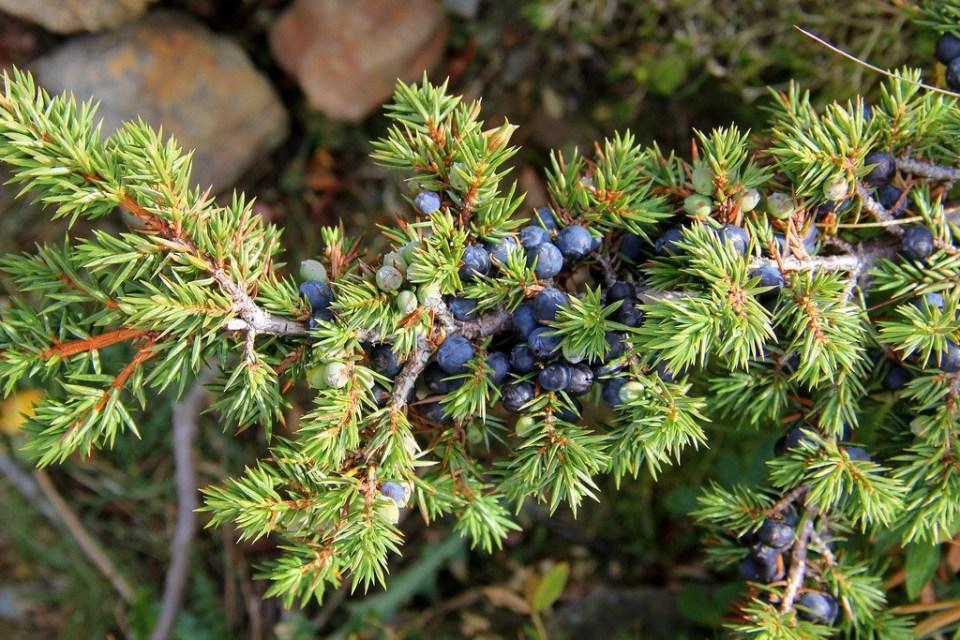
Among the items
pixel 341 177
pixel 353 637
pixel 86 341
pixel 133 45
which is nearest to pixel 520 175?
pixel 341 177

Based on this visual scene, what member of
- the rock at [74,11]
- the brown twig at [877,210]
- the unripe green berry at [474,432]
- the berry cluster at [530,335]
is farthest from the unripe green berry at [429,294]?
the rock at [74,11]

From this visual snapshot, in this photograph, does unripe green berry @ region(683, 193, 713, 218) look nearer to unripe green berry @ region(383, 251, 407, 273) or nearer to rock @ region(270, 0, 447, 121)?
unripe green berry @ region(383, 251, 407, 273)

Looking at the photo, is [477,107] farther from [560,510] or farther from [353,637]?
[560,510]

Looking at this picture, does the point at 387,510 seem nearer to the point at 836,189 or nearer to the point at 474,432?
the point at 474,432

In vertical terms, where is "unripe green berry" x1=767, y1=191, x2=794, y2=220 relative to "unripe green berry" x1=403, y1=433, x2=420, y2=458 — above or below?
above

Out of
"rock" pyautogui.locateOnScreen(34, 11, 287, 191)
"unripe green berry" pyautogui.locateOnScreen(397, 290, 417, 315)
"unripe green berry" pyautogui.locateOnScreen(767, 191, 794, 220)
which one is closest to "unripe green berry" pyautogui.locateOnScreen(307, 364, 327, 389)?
"unripe green berry" pyautogui.locateOnScreen(397, 290, 417, 315)
